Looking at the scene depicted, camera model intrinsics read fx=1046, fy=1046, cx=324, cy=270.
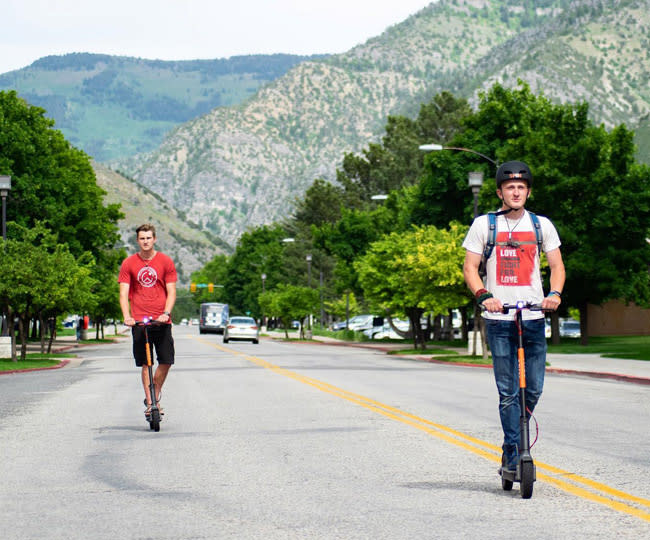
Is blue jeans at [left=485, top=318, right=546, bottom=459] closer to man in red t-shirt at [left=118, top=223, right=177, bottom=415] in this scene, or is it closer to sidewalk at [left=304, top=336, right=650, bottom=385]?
man in red t-shirt at [left=118, top=223, right=177, bottom=415]

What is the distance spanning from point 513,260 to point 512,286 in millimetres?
196

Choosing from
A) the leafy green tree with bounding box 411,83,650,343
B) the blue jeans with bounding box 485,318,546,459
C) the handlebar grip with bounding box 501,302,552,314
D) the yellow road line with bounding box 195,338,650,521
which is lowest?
the yellow road line with bounding box 195,338,650,521

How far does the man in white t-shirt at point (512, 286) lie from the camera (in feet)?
25.1

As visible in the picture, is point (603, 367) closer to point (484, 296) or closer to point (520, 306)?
point (520, 306)

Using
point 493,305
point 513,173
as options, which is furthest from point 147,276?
point 493,305

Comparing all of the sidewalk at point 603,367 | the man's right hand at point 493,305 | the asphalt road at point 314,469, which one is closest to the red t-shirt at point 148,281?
the asphalt road at point 314,469

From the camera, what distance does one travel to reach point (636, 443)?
11.1 meters

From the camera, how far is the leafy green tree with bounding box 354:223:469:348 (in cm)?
3797

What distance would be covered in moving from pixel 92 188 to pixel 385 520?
5317 centimetres

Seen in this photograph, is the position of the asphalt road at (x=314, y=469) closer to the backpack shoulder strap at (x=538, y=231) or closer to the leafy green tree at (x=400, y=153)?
the backpack shoulder strap at (x=538, y=231)

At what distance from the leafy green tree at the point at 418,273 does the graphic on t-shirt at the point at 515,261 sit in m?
29.3

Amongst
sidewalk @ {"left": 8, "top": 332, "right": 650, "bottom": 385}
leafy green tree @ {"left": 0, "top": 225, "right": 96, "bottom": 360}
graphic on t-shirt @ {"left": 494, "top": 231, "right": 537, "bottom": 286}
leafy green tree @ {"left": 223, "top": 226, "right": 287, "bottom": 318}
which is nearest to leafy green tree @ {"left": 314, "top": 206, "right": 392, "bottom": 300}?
sidewalk @ {"left": 8, "top": 332, "right": 650, "bottom": 385}

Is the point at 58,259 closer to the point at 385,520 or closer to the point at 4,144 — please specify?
the point at 4,144

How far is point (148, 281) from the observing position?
12.0 meters
